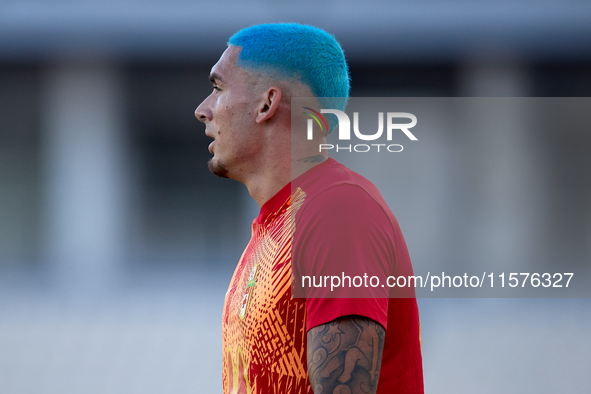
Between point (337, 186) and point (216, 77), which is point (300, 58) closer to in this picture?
point (216, 77)

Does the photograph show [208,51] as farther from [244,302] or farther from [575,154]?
[244,302]

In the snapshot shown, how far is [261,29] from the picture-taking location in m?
1.43

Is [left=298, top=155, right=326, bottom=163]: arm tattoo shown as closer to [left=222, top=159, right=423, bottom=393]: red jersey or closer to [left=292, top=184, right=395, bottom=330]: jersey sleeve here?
[left=222, top=159, right=423, bottom=393]: red jersey

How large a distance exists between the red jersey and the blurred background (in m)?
3.35

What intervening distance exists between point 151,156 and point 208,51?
6.34ft

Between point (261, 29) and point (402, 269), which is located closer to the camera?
point (402, 269)

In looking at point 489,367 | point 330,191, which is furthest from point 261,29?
point 489,367

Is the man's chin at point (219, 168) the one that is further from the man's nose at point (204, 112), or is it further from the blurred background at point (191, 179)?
the blurred background at point (191, 179)

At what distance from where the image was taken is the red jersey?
37.7 inches

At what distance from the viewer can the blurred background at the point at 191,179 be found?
5.28m

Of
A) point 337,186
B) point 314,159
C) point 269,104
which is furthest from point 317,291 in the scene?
point 269,104

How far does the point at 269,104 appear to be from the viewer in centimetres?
135

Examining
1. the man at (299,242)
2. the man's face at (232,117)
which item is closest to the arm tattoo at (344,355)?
the man at (299,242)

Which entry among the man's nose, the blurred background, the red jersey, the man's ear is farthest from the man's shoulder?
the blurred background
